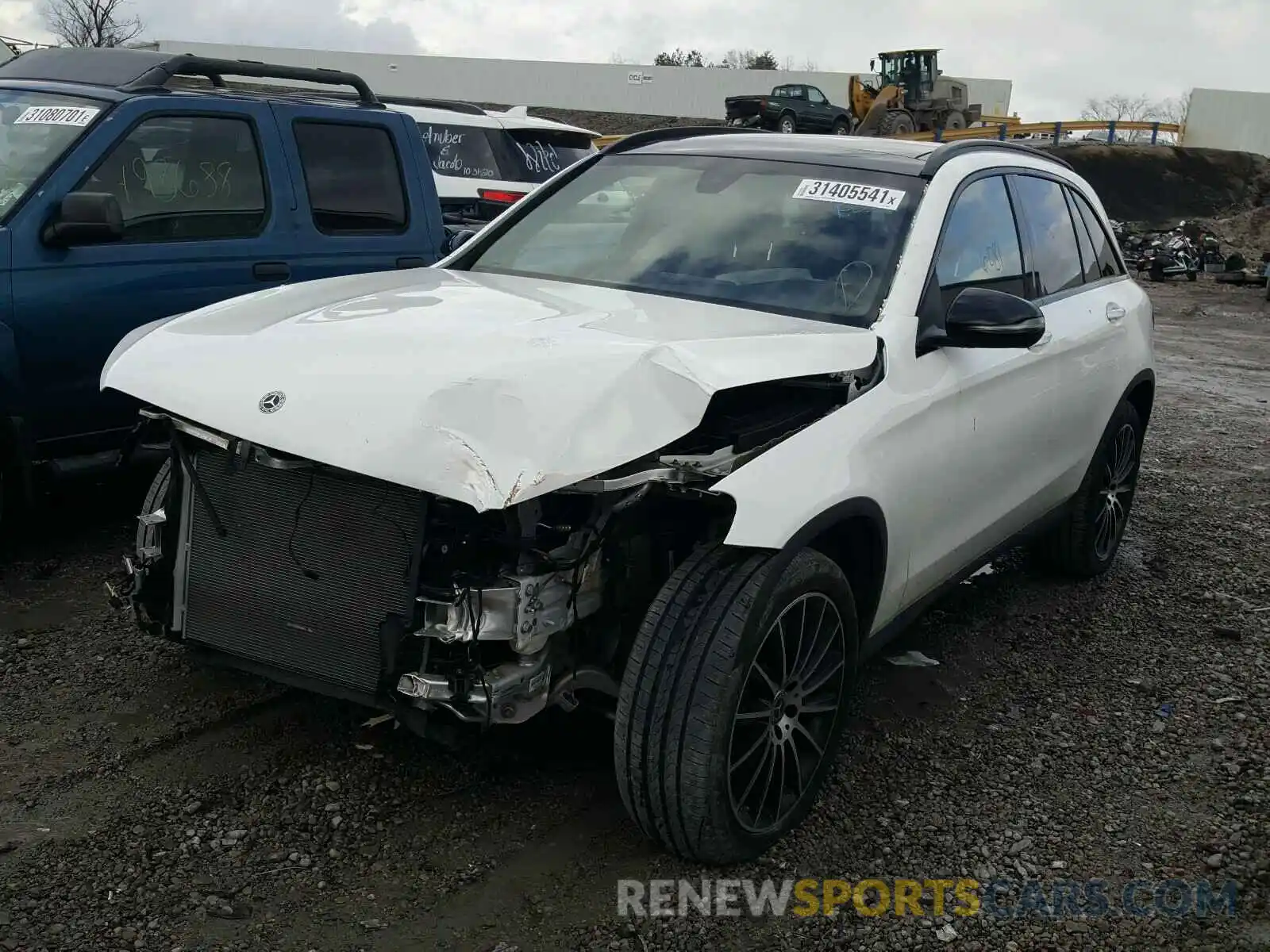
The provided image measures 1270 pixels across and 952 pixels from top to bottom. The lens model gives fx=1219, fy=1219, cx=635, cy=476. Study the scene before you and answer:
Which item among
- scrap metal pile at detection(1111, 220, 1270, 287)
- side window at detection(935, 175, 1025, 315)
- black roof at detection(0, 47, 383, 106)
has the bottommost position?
scrap metal pile at detection(1111, 220, 1270, 287)

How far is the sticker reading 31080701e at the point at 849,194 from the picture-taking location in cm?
397

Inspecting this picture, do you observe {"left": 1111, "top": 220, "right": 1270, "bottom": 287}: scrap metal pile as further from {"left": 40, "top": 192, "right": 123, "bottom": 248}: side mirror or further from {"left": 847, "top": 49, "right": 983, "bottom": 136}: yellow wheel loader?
{"left": 40, "top": 192, "right": 123, "bottom": 248}: side mirror

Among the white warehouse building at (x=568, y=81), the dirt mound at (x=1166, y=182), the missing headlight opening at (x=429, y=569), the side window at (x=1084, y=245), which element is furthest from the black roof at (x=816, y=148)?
the white warehouse building at (x=568, y=81)

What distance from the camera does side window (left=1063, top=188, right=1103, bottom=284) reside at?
17.1 ft

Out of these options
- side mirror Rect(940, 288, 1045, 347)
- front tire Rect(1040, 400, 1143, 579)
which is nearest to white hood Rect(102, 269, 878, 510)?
side mirror Rect(940, 288, 1045, 347)

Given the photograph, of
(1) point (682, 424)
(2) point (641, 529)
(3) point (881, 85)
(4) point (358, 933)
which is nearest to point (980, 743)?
(2) point (641, 529)

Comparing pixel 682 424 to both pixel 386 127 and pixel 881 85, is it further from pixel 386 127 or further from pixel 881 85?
pixel 881 85

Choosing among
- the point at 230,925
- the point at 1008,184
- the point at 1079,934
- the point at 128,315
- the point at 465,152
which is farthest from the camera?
the point at 465,152

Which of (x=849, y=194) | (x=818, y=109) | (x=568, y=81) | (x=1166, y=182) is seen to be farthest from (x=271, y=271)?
(x=568, y=81)

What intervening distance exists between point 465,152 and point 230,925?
8881 mm

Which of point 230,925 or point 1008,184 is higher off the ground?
point 1008,184

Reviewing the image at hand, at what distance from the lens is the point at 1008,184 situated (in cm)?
457

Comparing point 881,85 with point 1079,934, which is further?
point 881,85

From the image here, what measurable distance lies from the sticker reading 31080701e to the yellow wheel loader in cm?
3291
